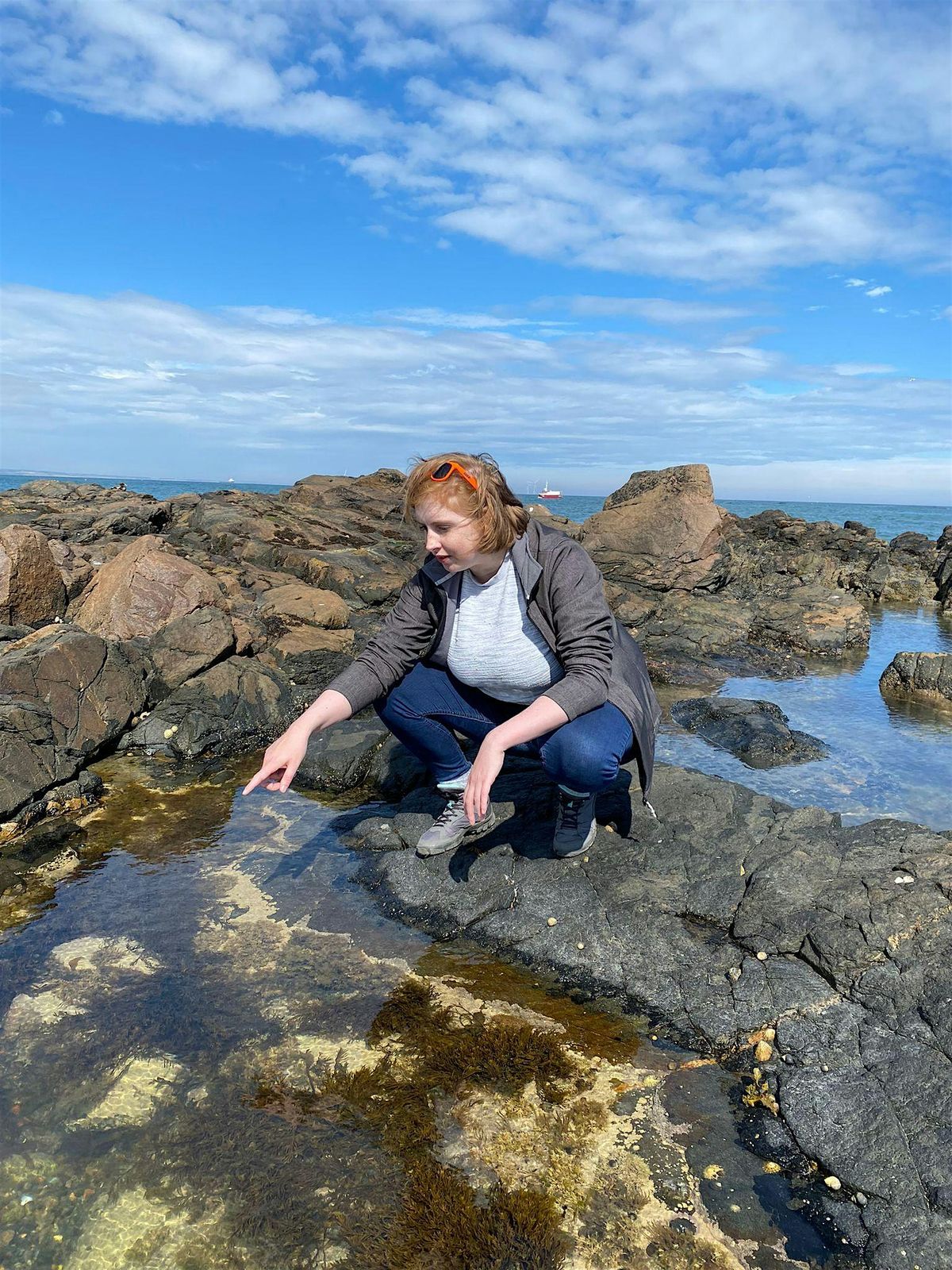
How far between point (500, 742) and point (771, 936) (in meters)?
1.61

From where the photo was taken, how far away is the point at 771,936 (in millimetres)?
3854

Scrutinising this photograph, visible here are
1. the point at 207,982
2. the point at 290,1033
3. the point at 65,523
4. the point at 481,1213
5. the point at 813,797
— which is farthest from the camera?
the point at 65,523

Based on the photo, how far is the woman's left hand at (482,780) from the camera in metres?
3.41

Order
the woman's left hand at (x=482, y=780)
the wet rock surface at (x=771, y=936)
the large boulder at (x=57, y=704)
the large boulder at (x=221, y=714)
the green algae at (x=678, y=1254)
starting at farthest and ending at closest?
the large boulder at (x=221, y=714) → the large boulder at (x=57, y=704) → the woman's left hand at (x=482, y=780) → the wet rock surface at (x=771, y=936) → the green algae at (x=678, y=1254)

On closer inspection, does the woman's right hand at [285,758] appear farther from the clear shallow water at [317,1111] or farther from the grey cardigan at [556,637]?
the clear shallow water at [317,1111]

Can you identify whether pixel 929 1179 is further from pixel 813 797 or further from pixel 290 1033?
pixel 813 797

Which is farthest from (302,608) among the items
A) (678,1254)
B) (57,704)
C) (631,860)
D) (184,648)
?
(678,1254)

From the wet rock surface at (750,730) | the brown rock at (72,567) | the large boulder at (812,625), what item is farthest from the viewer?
the large boulder at (812,625)

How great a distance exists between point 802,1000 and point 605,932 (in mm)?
929

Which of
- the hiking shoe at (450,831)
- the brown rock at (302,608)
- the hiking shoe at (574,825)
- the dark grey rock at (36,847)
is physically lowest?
the dark grey rock at (36,847)

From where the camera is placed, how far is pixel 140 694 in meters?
7.84

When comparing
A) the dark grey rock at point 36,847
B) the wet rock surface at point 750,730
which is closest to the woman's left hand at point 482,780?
the dark grey rock at point 36,847

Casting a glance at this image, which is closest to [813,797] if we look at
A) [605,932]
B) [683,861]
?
[683,861]

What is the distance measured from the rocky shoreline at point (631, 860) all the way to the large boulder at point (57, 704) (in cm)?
2
